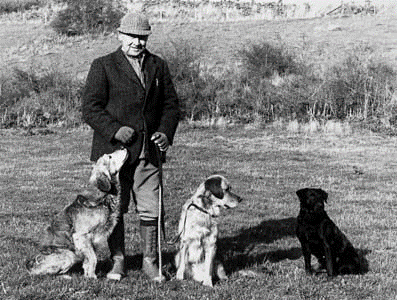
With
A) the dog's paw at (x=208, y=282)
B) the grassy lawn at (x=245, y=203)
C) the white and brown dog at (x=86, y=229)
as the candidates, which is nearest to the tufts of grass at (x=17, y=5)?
the grassy lawn at (x=245, y=203)

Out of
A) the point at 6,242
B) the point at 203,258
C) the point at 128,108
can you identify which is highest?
the point at 128,108

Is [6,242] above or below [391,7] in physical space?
below

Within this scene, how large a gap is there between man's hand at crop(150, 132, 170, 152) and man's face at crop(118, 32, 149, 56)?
2.84ft

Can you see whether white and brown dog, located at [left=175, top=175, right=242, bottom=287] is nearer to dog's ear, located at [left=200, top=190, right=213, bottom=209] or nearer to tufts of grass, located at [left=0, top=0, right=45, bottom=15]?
dog's ear, located at [left=200, top=190, right=213, bottom=209]

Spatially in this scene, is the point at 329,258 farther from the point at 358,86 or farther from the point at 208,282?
the point at 358,86

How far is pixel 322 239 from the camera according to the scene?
662cm

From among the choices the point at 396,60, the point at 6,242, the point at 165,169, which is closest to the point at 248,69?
the point at 396,60

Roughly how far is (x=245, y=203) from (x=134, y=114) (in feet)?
18.0

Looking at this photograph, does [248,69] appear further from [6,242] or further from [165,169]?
[6,242]

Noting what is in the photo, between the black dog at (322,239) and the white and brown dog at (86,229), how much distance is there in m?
2.13

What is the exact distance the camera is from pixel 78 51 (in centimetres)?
3719

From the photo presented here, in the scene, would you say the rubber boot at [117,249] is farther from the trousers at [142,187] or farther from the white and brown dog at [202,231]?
the white and brown dog at [202,231]

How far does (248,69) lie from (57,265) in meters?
21.9

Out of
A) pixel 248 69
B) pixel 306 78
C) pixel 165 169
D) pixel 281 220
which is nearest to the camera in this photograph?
pixel 281 220
